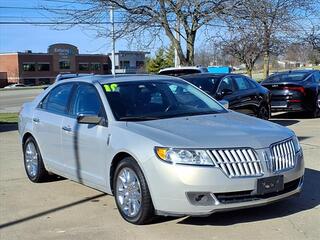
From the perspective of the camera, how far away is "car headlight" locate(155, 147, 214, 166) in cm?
495

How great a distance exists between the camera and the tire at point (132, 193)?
525 centimetres

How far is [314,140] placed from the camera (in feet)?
36.0

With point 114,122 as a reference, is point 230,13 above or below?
above

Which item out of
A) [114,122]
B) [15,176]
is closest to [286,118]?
[15,176]

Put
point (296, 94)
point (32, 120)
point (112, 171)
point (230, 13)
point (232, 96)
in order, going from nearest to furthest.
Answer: point (112, 171)
point (32, 120)
point (232, 96)
point (296, 94)
point (230, 13)

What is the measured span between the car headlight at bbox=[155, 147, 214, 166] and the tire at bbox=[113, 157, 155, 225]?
40cm

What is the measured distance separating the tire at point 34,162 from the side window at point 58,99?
0.59m

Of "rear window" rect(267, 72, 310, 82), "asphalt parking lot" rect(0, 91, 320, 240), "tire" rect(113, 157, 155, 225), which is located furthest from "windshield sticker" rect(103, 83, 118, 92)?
"rear window" rect(267, 72, 310, 82)

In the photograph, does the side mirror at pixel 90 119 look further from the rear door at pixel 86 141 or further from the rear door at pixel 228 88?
the rear door at pixel 228 88

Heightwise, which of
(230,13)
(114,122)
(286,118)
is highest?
(230,13)

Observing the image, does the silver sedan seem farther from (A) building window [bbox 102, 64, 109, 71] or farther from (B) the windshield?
(A) building window [bbox 102, 64, 109, 71]

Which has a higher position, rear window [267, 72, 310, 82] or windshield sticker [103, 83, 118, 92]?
windshield sticker [103, 83, 118, 92]

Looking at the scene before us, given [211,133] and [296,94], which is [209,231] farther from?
[296,94]

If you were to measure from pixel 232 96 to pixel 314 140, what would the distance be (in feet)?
7.56
